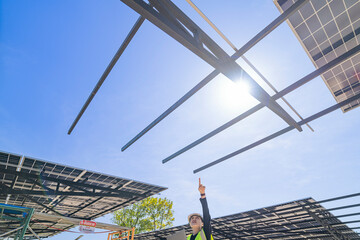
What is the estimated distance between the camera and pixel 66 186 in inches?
526

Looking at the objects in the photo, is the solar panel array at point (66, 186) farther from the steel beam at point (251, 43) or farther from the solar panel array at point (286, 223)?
the steel beam at point (251, 43)

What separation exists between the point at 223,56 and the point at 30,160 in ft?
37.4

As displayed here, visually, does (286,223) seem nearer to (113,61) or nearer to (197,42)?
(197,42)

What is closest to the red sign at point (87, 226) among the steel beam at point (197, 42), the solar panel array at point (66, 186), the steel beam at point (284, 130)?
the solar panel array at point (66, 186)

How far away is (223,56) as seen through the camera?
335 cm

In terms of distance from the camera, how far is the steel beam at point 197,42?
259 cm

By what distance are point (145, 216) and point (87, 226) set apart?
23.0 m

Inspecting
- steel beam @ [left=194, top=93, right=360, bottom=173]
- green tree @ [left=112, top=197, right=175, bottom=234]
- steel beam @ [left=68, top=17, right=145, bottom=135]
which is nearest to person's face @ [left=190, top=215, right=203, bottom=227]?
steel beam @ [left=194, top=93, right=360, bottom=173]

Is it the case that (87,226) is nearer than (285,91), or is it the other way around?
(285,91)

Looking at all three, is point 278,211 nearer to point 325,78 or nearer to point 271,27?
point 325,78

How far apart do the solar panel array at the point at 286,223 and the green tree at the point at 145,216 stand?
57.9 feet

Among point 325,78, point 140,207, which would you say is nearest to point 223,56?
point 325,78

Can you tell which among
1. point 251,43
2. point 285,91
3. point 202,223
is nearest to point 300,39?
point 285,91

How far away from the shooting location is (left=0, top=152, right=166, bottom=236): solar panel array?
35.0 ft
